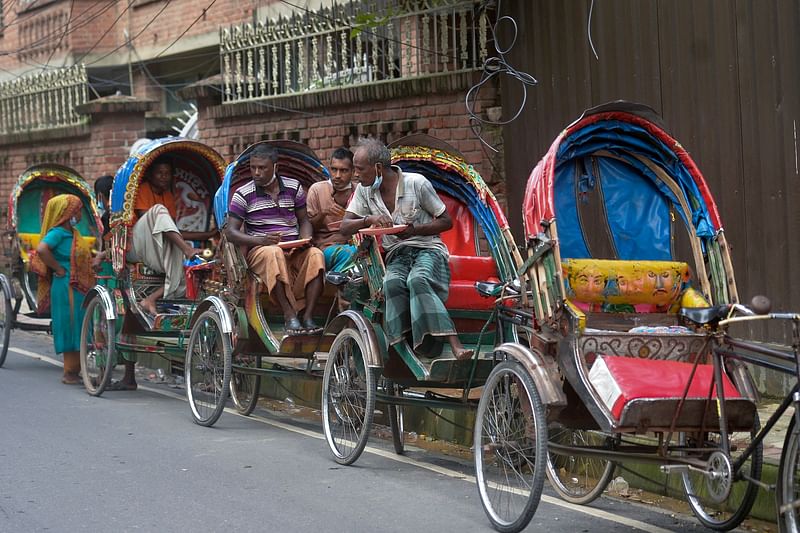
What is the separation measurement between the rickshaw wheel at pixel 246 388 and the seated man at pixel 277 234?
33.1 inches

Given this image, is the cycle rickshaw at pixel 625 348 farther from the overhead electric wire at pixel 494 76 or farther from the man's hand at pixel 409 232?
the overhead electric wire at pixel 494 76

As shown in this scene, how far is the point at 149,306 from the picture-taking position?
1088 centimetres

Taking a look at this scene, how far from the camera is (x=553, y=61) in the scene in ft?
36.6

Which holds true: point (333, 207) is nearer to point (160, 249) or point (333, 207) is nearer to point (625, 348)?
point (160, 249)

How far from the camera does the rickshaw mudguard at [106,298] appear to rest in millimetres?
10531

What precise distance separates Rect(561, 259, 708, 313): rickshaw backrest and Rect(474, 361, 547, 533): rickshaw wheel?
80 cm

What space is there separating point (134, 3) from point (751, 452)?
69.7ft

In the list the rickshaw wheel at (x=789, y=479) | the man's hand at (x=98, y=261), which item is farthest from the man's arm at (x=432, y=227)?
the man's hand at (x=98, y=261)

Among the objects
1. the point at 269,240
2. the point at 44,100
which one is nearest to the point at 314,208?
the point at 269,240

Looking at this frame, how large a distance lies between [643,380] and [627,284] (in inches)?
48.2

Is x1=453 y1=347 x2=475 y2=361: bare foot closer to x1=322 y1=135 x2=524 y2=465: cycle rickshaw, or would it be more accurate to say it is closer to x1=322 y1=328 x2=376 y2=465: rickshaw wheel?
x1=322 y1=135 x2=524 y2=465: cycle rickshaw

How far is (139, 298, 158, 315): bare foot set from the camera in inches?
426

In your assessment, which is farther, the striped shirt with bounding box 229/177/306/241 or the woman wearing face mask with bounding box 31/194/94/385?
the woman wearing face mask with bounding box 31/194/94/385

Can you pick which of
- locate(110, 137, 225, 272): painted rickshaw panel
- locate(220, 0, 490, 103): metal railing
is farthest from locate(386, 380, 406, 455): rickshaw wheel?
locate(220, 0, 490, 103): metal railing
